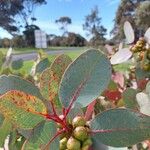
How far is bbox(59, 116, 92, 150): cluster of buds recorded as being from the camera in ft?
1.62

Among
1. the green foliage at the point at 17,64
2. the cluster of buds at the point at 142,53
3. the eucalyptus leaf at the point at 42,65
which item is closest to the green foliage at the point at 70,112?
the eucalyptus leaf at the point at 42,65

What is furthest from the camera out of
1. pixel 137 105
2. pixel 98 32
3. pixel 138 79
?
pixel 98 32

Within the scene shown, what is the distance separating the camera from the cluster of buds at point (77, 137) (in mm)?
492

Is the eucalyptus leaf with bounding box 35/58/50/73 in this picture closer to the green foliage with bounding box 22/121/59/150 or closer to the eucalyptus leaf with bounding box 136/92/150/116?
the eucalyptus leaf with bounding box 136/92/150/116

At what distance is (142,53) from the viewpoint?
105 cm

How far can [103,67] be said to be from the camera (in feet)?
1.74

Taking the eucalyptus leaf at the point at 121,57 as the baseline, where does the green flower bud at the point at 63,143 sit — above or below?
below

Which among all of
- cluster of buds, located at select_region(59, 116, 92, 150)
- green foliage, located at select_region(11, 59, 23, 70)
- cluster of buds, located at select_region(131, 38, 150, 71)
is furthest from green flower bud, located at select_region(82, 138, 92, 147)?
green foliage, located at select_region(11, 59, 23, 70)

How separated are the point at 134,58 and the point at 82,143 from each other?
24.8 inches

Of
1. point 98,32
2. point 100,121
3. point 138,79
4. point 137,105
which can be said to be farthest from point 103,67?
point 98,32

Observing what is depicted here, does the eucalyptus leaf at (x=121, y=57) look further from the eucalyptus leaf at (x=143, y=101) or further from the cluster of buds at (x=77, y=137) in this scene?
the cluster of buds at (x=77, y=137)

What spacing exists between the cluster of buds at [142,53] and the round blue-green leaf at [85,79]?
0.50 metres

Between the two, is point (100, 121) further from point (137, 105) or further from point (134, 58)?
point (134, 58)

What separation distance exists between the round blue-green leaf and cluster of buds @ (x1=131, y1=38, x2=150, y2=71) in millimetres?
505
